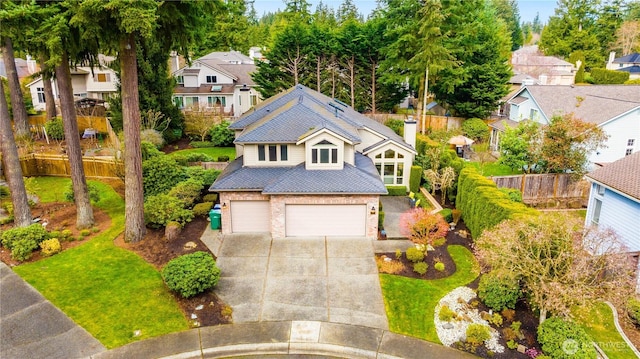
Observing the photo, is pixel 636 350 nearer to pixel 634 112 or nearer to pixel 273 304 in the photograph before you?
pixel 273 304

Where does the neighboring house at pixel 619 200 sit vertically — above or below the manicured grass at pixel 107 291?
above

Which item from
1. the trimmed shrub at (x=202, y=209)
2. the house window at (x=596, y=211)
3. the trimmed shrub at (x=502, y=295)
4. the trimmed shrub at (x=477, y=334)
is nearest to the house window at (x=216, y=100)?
the trimmed shrub at (x=202, y=209)

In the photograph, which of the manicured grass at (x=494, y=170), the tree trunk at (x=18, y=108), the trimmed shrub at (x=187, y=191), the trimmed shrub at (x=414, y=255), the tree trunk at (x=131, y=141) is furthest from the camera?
the manicured grass at (x=494, y=170)

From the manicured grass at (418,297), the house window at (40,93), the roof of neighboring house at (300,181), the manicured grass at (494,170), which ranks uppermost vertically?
the house window at (40,93)

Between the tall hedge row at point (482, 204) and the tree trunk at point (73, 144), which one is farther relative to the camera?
the tree trunk at point (73, 144)

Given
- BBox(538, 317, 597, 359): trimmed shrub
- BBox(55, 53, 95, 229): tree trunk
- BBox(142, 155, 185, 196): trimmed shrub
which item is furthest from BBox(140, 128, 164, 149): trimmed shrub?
BBox(538, 317, 597, 359): trimmed shrub

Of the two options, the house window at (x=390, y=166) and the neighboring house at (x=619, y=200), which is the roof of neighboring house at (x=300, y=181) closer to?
the house window at (x=390, y=166)

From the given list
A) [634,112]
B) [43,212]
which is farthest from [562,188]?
[43,212]
